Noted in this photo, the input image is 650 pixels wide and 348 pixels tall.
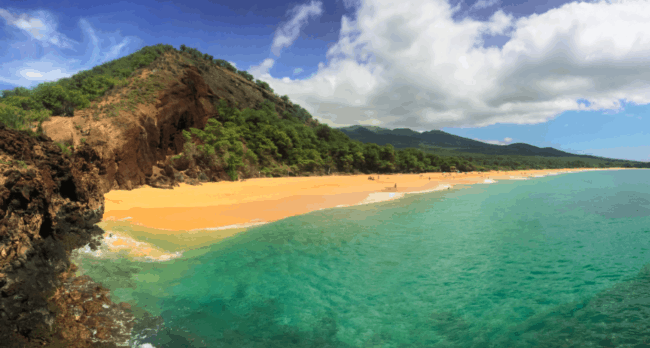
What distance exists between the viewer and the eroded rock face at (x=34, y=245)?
4840mm

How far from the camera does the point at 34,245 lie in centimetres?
637

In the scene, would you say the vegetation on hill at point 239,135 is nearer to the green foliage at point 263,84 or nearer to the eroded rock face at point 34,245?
the green foliage at point 263,84

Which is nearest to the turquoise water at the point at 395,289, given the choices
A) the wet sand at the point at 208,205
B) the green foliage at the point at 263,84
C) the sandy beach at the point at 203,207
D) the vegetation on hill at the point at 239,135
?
the sandy beach at the point at 203,207

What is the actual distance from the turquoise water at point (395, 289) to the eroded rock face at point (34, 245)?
113cm

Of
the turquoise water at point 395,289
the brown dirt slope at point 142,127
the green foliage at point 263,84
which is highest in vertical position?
the green foliage at point 263,84

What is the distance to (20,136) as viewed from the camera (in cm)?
824

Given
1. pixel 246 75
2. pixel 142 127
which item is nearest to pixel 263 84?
pixel 246 75

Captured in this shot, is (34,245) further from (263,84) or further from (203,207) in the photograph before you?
(263,84)

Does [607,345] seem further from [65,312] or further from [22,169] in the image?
[22,169]

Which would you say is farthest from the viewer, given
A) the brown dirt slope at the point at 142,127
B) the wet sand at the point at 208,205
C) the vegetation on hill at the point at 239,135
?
the vegetation on hill at the point at 239,135

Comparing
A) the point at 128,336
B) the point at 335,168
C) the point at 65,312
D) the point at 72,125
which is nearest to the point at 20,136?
the point at 65,312

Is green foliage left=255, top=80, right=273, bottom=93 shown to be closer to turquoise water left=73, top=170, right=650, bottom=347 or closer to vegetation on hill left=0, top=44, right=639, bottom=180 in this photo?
vegetation on hill left=0, top=44, right=639, bottom=180

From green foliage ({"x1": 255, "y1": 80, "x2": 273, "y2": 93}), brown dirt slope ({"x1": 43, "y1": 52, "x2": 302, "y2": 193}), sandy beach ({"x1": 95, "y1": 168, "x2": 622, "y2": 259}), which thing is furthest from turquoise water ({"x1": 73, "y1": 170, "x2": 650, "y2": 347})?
green foliage ({"x1": 255, "y1": 80, "x2": 273, "y2": 93})

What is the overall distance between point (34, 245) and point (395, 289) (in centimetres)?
928
